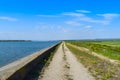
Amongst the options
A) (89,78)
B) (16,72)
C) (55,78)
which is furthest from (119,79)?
(16,72)

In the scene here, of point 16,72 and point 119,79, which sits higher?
point 16,72

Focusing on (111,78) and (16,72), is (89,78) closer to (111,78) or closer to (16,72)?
(111,78)

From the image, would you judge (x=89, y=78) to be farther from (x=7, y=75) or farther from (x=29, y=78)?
(x=7, y=75)

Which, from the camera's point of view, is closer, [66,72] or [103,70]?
[66,72]

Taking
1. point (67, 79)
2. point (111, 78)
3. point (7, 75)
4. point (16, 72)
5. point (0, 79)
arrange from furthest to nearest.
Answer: point (111, 78), point (67, 79), point (16, 72), point (7, 75), point (0, 79)

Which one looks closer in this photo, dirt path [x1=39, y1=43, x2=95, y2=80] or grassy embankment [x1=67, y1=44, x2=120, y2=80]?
dirt path [x1=39, y1=43, x2=95, y2=80]

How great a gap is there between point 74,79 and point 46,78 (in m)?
1.58

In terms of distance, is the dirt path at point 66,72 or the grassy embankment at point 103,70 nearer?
the dirt path at point 66,72

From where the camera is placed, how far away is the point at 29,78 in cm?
1412

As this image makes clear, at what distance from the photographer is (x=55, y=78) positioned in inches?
562

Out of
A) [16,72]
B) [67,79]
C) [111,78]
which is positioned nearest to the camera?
[16,72]

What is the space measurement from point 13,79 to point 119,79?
672cm

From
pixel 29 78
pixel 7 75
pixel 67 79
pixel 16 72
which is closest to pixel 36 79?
pixel 29 78

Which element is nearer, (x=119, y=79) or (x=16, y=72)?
(x=16, y=72)
